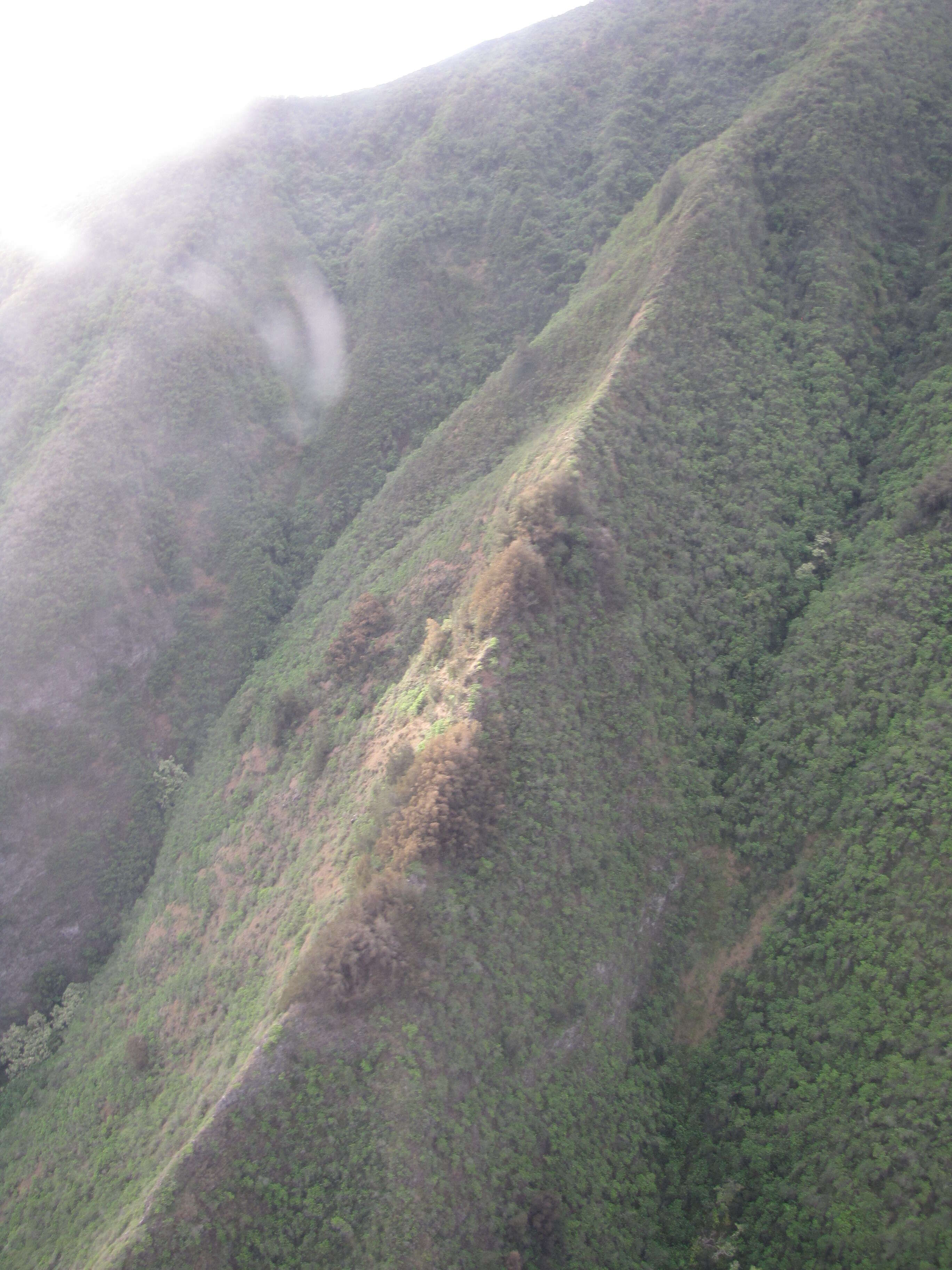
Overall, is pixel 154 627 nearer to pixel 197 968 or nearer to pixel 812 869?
pixel 197 968

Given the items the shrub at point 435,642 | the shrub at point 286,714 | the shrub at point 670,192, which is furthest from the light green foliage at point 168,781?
the shrub at point 670,192

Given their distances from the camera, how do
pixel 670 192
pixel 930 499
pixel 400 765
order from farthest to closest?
pixel 670 192, pixel 930 499, pixel 400 765

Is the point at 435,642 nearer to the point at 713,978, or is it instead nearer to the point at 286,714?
the point at 286,714

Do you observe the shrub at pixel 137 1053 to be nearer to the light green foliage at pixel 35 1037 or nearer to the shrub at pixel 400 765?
the light green foliage at pixel 35 1037

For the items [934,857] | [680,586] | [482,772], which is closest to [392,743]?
[482,772]

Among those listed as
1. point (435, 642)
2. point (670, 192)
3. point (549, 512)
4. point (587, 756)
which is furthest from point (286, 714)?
point (670, 192)

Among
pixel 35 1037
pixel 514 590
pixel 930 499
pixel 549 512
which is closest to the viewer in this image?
pixel 514 590
